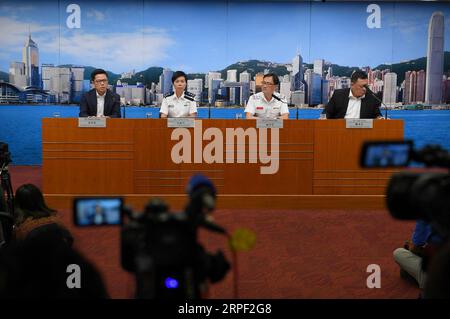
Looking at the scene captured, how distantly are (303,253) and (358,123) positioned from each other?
1602mm

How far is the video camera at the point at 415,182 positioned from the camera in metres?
0.90

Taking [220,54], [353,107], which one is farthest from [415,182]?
[220,54]

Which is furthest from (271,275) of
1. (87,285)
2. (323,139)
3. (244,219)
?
(87,285)

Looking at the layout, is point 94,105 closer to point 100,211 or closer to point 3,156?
point 3,156

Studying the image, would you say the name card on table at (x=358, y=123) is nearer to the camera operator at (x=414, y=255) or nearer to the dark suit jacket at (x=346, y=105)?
the dark suit jacket at (x=346, y=105)

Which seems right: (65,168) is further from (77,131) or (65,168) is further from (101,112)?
(101,112)

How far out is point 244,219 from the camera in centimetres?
426

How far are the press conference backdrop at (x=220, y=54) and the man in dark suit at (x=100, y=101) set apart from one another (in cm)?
276

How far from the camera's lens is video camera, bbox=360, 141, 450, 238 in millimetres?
896

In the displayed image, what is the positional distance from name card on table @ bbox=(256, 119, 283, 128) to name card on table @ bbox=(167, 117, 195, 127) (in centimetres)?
59

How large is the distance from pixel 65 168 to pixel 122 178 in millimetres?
514

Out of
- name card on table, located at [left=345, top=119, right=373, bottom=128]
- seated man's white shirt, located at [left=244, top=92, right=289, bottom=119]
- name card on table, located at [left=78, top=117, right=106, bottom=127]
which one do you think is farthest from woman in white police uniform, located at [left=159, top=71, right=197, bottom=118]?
name card on table, located at [left=345, top=119, right=373, bottom=128]

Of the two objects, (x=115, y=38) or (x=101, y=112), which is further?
(x=115, y=38)

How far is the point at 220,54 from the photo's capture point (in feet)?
24.2
